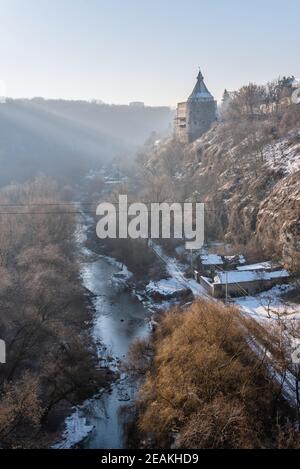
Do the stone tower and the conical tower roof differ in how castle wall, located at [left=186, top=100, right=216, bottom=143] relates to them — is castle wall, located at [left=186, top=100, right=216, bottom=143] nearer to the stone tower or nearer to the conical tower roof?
the stone tower

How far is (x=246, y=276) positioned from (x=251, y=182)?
43.2 ft

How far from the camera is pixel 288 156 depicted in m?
37.6

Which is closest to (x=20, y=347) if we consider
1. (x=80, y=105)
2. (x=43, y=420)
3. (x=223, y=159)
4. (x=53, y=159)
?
(x=43, y=420)

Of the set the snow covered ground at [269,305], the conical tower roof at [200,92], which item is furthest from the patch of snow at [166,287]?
the conical tower roof at [200,92]

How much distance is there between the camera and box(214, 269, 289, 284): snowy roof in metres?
27.4

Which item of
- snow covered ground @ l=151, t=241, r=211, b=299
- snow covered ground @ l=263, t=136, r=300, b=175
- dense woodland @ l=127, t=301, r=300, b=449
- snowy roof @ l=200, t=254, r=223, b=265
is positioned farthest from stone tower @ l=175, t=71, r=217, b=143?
dense woodland @ l=127, t=301, r=300, b=449

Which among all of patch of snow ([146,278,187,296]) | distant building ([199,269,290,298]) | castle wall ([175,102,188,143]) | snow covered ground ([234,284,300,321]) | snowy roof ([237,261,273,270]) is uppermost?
castle wall ([175,102,188,143])

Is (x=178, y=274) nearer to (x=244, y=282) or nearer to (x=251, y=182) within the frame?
(x=244, y=282)

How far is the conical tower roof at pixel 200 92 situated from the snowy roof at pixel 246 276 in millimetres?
34925

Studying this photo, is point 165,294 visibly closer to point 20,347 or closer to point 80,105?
point 20,347

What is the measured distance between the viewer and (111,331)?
2450 cm

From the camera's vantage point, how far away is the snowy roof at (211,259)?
30.7 m

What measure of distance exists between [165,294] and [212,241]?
30.4ft

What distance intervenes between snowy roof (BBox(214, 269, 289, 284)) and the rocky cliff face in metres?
1.06
